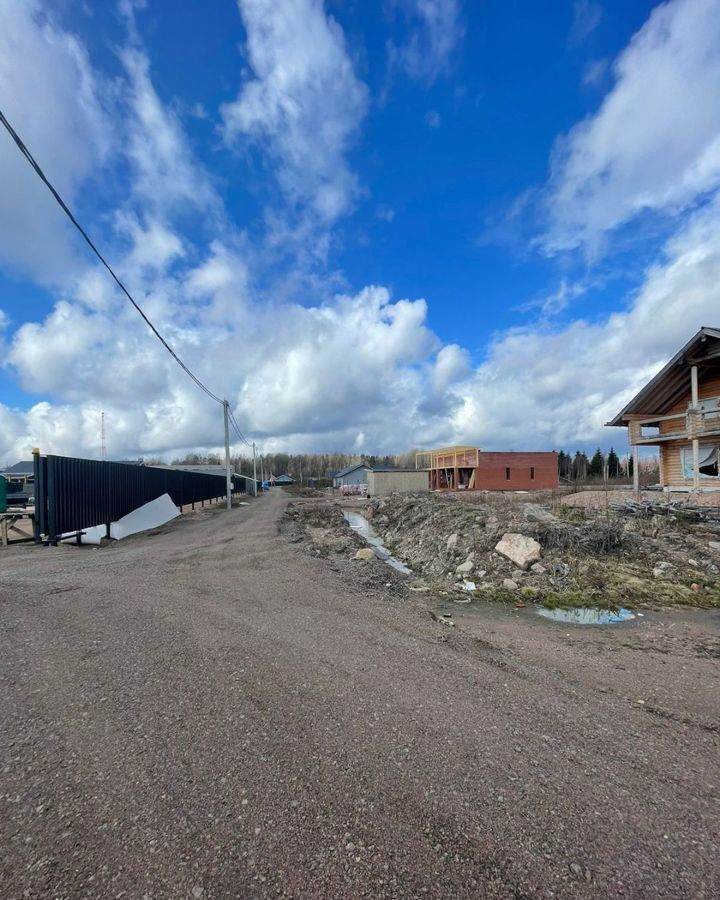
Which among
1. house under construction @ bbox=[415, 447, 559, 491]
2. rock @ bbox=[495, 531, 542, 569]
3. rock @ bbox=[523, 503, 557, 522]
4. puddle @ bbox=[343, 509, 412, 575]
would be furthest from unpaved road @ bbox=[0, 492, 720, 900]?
house under construction @ bbox=[415, 447, 559, 491]

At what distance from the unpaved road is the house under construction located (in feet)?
139

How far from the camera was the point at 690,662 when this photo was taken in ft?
15.2

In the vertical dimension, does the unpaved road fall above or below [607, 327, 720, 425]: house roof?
below

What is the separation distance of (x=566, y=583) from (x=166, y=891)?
7456 mm

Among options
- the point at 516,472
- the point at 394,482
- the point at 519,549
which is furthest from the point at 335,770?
the point at 394,482

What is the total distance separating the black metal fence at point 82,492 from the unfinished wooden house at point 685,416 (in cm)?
1979

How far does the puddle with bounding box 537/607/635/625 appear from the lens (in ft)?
20.5

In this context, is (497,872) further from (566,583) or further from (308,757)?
(566,583)

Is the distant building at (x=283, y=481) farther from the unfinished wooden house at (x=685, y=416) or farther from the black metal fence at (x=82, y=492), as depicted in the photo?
the unfinished wooden house at (x=685, y=416)

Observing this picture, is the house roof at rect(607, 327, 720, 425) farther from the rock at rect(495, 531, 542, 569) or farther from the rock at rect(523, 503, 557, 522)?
the rock at rect(495, 531, 542, 569)

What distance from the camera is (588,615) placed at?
6.54m

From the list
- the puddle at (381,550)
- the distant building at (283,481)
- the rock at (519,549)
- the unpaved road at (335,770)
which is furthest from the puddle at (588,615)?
the distant building at (283,481)

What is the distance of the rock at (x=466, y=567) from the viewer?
8.82m

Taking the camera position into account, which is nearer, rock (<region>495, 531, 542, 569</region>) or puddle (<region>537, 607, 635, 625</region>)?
Result: puddle (<region>537, 607, 635, 625</region>)
